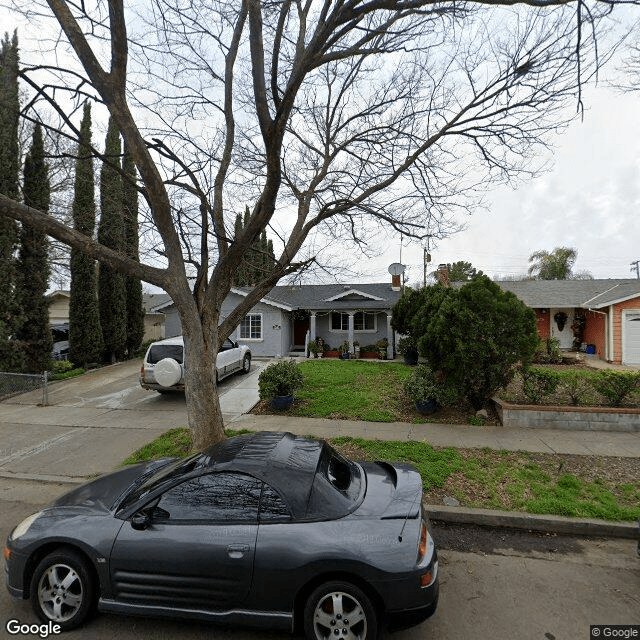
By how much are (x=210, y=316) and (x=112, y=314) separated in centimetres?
1327

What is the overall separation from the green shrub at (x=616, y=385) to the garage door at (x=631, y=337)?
9.42 metres

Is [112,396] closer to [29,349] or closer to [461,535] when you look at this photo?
[29,349]

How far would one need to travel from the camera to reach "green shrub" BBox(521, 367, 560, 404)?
8.31 m

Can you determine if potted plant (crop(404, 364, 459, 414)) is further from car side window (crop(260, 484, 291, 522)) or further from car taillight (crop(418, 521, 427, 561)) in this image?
car side window (crop(260, 484, 291, 522))

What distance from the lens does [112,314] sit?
17375mm

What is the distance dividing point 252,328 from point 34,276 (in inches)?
362

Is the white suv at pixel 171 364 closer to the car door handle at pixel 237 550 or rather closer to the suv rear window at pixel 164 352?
the suv rear window at pixel 164 352

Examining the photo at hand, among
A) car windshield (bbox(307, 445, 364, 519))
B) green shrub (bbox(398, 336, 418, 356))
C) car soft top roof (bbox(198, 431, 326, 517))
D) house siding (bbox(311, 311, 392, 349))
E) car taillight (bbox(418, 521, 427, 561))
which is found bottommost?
car taillight (bbox(418, 521, 427, 561))

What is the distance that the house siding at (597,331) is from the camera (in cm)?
1705

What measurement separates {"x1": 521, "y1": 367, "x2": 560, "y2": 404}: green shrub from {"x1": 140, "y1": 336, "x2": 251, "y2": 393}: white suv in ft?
23.1

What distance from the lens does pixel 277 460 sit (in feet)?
10.8

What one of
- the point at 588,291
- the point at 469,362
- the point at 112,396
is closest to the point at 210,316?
the point at 469,362

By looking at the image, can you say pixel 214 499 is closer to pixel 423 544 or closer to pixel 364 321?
pixel 423 544

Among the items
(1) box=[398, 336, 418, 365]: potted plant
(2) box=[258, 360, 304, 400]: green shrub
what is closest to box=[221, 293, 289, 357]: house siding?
(1) box=[398, 336, 418, 365]: potted plant
